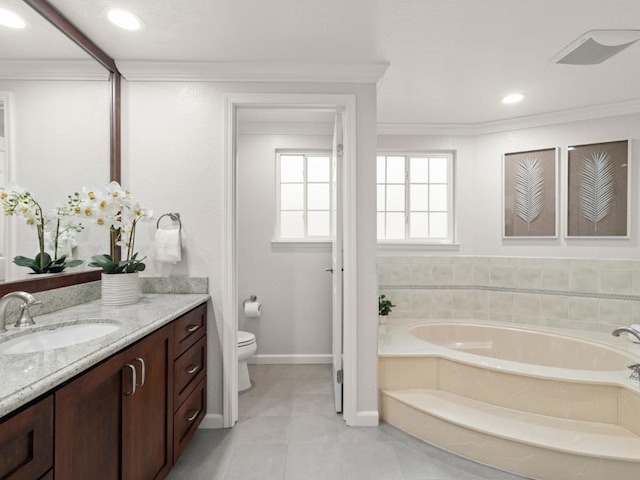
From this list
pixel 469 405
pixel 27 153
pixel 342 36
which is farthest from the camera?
pixel 469 405

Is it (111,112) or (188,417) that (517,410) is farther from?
(111,112)

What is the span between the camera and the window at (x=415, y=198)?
3270mm

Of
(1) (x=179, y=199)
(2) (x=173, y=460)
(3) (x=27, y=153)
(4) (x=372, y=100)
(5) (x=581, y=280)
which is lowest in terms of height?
(2) (x=173, y=460)

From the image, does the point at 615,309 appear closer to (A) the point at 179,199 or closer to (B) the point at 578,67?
(B) the point at 578,67

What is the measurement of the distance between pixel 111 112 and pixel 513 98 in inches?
116

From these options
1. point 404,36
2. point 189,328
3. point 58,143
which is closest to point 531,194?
point 404,36

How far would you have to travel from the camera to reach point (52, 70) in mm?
1652

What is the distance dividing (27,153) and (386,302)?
2.56 meters

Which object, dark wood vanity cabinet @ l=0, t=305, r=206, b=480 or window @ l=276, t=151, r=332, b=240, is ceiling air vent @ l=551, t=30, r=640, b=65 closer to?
window @ l=276, t=151, r=332, b=240

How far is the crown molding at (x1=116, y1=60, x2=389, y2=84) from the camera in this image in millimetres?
2033

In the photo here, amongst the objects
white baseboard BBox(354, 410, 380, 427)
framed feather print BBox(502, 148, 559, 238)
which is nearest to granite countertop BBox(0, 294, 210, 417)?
white baseboard BBox(354, 410, 380, 427)

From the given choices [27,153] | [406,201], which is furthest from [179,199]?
[406,201]

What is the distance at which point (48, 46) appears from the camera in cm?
160

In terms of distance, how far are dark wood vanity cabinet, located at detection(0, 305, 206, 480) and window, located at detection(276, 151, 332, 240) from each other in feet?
4.78
